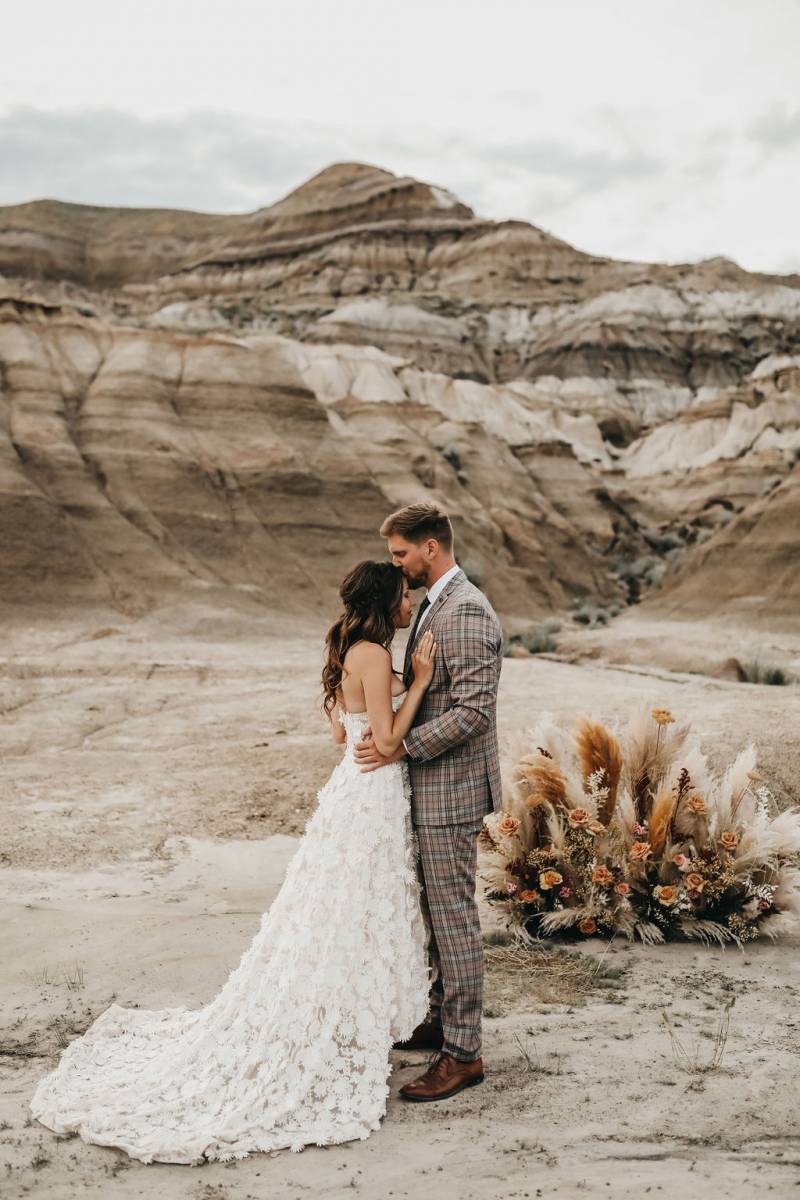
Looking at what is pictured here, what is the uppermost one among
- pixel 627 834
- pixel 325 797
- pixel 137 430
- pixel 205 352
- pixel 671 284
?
pixel 671 284

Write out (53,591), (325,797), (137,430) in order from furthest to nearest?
(137,430) → (53,591) → (325,797)

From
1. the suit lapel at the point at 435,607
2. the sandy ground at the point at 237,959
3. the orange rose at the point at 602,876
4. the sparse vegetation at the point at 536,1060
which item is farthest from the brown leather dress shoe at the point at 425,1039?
the suit lapel at the point at 435,607

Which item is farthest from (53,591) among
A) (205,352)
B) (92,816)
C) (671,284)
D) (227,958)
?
(671,284)

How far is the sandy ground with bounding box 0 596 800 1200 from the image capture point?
3209 millimetres

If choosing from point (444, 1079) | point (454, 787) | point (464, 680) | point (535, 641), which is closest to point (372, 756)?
point (454, 787)

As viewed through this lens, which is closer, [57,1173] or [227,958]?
[57,1173]

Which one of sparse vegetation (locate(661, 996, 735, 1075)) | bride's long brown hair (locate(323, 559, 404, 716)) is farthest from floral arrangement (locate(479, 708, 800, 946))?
bride's long brown hair (locate(323, 559, 404, 716))

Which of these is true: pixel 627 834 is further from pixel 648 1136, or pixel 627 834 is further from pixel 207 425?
pixel 207 425

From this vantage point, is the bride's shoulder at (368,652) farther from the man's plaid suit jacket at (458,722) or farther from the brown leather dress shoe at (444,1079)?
the brown leather dress shoe at (444,1079)

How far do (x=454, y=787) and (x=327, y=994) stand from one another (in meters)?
A: 0.81

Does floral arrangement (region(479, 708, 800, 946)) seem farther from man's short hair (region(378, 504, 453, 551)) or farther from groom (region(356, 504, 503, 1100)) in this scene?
man's short hair (region(378, 504, 453, 551))

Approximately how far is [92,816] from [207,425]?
18.5m

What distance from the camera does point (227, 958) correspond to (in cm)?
505

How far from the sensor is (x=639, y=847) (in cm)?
498
